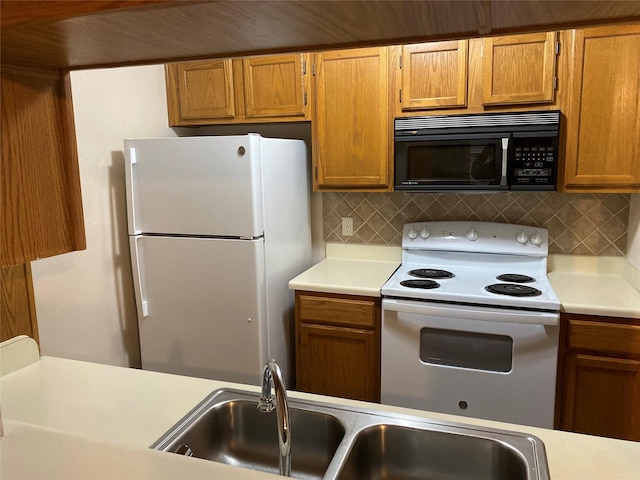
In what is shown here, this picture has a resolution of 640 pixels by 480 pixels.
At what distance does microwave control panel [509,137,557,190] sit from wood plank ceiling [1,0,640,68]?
189cm

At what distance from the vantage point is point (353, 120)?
105 inches

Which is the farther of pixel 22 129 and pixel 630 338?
pixel 630 338

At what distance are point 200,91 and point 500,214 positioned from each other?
6.16ft

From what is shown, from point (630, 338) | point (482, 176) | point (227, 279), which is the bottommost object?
point (630, 338)

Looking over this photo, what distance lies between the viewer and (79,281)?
246cm

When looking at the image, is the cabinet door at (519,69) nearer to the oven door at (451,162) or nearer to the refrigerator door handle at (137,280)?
the oven door at (451,162)

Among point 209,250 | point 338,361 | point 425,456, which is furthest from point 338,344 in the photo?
point 425,456

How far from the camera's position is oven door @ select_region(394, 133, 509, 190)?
2.41m

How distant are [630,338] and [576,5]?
201 centimetres

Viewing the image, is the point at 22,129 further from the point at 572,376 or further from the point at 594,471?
the point at 572,376

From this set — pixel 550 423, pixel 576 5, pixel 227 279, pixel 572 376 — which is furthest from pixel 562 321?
pixel 576 5

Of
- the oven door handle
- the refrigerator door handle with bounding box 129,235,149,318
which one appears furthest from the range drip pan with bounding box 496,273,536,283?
the refrigerator door handle with bounding box 129,235,149,318

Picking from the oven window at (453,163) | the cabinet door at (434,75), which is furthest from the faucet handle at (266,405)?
the cabinet door at (434,75)

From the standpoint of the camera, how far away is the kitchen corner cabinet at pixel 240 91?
9.05 feet
